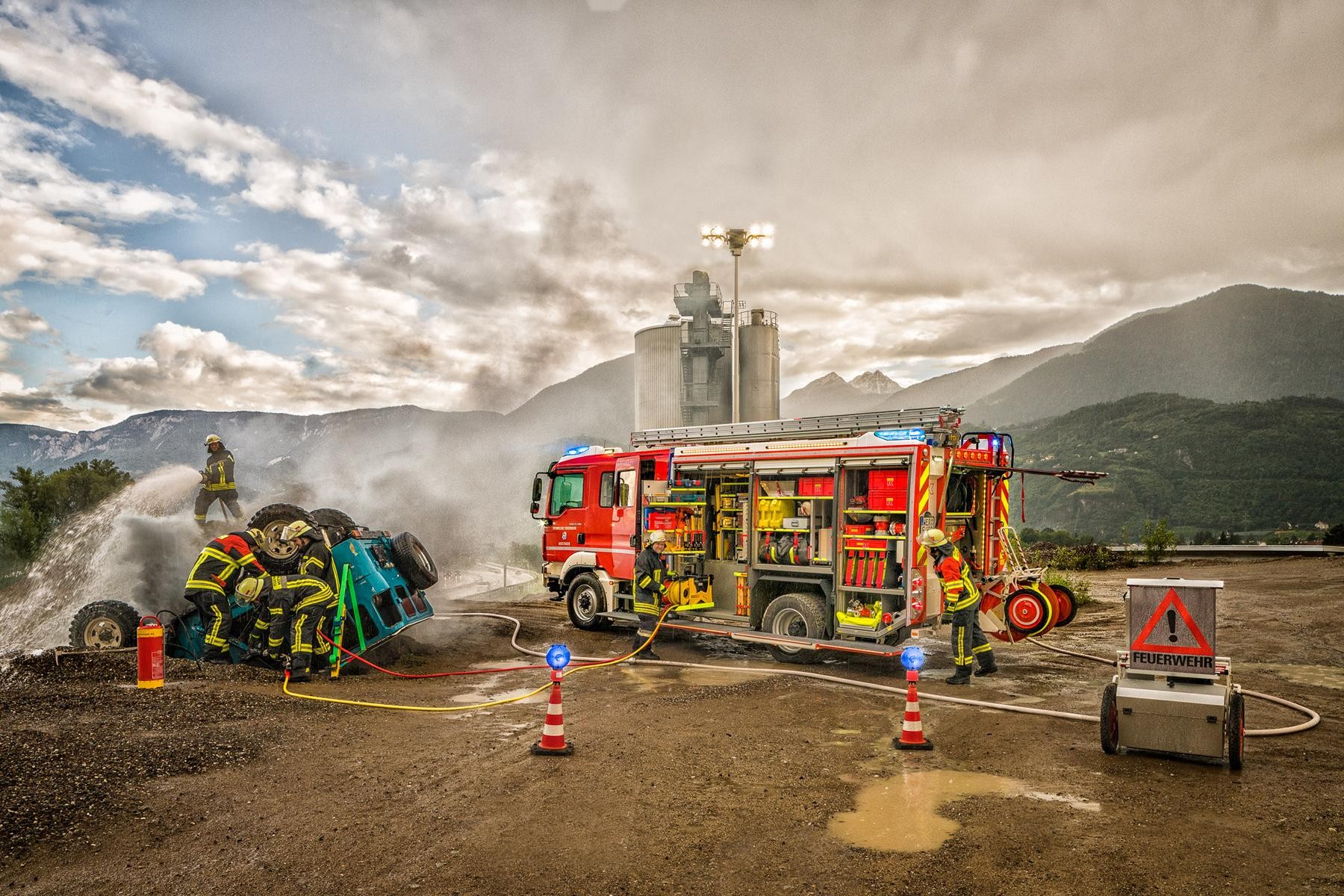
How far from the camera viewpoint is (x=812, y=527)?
1134 centimetres

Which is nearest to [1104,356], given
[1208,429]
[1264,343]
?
[1264,343]

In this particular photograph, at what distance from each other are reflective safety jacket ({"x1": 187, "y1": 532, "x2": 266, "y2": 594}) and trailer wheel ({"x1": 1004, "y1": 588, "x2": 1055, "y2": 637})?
1028 centimetres

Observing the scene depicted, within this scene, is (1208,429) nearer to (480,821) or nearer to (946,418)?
(946,418)

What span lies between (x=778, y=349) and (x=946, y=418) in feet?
114

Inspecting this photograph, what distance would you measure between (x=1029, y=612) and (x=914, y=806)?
6.10m

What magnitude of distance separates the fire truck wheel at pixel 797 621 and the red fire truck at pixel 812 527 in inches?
0.8

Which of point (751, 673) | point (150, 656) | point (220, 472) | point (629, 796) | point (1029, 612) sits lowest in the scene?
point (751, 673)

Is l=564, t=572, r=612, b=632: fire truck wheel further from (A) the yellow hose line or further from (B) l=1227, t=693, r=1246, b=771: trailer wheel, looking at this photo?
(B) l=1227, t=693, r=1246, b=771: trailer wheel

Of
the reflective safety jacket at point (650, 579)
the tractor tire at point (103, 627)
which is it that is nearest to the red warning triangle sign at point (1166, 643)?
the reflective safety jacket at point (650, 579)

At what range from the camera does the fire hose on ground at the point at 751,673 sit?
26.0 ft

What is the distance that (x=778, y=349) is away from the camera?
44969 mm

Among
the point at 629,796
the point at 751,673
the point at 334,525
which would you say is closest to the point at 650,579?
the point at 751,673

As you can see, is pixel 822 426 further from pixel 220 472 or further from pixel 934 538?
pixel 220 472

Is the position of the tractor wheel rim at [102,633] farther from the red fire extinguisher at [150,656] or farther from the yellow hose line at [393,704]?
the yellow hose line at [393,704]
